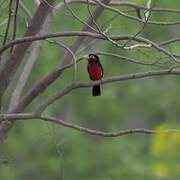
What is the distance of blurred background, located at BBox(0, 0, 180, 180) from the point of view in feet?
56.7

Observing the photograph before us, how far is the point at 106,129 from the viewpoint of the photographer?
1966 centimetres

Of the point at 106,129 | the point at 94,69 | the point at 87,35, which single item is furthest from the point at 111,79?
the point at 106,129

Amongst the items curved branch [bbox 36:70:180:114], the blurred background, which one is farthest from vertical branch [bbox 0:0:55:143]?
the blurred background

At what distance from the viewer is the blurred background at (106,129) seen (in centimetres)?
1728

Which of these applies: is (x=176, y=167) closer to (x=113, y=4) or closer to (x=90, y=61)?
(x=90, y=61)

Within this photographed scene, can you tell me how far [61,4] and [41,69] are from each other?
28.1 feet

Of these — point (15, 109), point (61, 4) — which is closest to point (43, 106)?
point (15, 109)

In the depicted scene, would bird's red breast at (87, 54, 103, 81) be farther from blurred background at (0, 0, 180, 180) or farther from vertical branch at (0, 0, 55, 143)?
blurred background at (0, 0, 180, 180)

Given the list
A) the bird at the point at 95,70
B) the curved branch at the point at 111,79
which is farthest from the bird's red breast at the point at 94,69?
the curved branch at the point at 111,79

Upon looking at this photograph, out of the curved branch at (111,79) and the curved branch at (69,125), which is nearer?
the curved branch at (111,79)

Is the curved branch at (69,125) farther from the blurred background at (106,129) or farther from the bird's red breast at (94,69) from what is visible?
the blurred background at (106,129)

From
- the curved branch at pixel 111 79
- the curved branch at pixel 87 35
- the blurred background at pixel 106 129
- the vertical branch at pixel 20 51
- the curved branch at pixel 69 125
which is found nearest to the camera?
the curved branch at pixel 87 35

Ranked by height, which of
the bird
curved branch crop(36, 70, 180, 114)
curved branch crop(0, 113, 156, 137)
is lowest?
curved branch crop(0, 113, 156, 137)

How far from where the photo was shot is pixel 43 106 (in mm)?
6656
